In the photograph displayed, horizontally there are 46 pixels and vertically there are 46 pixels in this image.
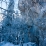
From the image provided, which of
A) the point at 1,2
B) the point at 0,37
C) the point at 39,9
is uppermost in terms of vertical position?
the point at 1,2

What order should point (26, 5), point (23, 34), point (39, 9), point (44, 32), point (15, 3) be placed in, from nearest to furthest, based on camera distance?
point (44, 32), point (39, 9), point (26, 5), point (23, 34), point (15, 3)

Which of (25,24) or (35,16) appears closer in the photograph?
(35,16)

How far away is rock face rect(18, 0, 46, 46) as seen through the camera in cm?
484

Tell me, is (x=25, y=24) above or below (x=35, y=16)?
below

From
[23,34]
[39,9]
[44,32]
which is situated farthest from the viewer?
[23,34]

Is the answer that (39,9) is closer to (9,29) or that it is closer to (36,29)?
(36,29)

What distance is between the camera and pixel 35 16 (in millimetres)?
5301

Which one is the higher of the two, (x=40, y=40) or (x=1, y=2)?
(x=1, y=2)

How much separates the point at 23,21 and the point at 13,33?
670 millimetres

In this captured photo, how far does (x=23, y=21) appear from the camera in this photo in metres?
5.97

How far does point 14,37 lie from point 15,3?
1.43 metres

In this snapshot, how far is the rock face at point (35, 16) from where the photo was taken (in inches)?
191

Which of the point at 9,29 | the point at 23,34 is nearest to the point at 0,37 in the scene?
the point at 9,29

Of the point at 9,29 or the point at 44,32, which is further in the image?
the point at 9,29
